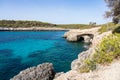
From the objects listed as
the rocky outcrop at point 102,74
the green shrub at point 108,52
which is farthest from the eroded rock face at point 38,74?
the green shrub at point 108,52

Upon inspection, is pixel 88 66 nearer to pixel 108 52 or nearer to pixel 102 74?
pixel 102 74

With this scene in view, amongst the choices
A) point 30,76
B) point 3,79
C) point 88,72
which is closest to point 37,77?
point 30,76

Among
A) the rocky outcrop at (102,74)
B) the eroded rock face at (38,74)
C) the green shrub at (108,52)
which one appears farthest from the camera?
the eroded rock face at (38,74)

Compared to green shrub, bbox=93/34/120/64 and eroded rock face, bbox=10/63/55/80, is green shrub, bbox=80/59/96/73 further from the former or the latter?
eroded rock face, bbox=10/63/55/80

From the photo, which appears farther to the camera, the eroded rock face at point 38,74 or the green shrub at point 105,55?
the eroded rock face at point 38,74

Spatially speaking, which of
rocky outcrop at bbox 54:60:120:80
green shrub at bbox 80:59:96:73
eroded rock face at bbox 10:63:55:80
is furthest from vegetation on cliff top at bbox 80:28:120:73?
eroded rock face at bbox 10:63:55:80

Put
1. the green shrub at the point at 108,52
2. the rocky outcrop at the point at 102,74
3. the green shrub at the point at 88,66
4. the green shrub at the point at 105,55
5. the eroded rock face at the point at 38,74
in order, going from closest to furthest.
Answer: the rocky outcrop at the point at 102,74 < the green shrub at the point at 88,66 < the green shrub at the point at 105,55 < the green shrub at the point at 108,52 < the eroded rock face at the point at 38,74

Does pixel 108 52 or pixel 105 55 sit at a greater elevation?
pixel 108 52

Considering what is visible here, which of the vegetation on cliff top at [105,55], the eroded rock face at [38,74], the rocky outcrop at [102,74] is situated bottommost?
the eroded rock face at [38,74]

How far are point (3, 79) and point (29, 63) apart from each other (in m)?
9.93

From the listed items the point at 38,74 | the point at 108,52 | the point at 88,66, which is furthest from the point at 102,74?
the point at 38,74

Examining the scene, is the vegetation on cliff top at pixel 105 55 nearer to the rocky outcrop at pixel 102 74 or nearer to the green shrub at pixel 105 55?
the green shrub at pixel 105 55

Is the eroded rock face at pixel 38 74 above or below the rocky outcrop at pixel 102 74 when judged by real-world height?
below

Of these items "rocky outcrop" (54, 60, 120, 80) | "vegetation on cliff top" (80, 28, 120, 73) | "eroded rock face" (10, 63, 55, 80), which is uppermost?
"vegetation on cliff top" (80, 28, 120, 73)
